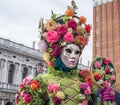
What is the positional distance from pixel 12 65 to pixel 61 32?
20.7m

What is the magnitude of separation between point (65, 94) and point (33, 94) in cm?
50

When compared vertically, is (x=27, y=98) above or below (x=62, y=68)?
below

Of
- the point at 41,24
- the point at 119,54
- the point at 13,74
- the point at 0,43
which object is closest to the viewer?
the point at 41,24

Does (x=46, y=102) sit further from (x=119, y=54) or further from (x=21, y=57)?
(x=119, y=54)

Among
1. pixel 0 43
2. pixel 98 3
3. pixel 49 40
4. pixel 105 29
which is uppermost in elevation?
pixel 98 3

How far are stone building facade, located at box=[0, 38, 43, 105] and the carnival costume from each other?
1900cm

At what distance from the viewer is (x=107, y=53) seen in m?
38.3

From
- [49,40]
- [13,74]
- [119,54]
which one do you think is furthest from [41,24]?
[119,54]

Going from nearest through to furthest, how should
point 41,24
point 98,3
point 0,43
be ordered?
1. point 41,24
2. point 0,43
3. point 98,3

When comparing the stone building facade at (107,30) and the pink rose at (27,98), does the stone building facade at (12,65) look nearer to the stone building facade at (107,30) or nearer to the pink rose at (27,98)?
the stone building facade at (107,30)

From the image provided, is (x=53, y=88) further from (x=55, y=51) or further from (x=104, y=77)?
(x=104, y=77)

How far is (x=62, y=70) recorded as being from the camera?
16.2 feet

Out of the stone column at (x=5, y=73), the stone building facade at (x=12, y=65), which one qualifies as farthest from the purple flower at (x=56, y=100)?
the stone column at (x=5, y=73)

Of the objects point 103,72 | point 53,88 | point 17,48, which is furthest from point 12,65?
point 53,88
